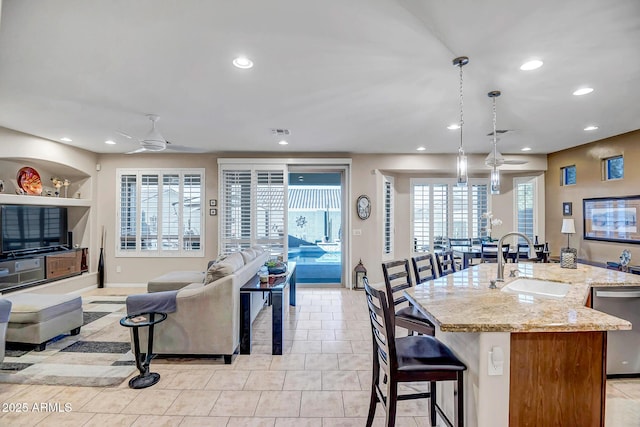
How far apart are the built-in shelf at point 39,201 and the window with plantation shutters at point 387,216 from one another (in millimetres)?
5937

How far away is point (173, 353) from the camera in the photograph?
A: 10.8 ft

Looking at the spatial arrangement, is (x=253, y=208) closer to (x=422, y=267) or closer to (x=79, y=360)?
(x=79, y=360)

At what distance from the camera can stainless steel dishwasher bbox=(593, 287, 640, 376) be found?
9.20 ft

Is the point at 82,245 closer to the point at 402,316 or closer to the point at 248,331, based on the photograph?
the point at 248,331

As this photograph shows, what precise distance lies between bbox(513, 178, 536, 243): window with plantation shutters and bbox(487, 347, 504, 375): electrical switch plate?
20.9ft

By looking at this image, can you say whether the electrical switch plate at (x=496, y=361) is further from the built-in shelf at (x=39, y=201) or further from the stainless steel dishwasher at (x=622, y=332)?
the built-in shelf at (x=39, y=201)

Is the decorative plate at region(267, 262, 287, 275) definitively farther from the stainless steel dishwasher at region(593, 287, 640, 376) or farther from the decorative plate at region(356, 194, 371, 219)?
the stainless steel dishwasher at region(593, 287, 640, 376)

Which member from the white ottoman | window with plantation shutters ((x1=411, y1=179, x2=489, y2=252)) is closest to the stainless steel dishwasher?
window with plantation shutters ((x1=411, y1=179, x2=489, y2=252))

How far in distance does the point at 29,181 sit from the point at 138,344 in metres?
4.58

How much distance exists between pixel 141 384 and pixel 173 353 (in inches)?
18.4

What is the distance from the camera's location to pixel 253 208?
6375mm

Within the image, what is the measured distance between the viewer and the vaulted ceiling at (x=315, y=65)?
204 cm

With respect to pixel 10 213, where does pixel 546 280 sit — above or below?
below

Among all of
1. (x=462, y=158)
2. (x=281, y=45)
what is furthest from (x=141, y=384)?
(x=462, y=158)
